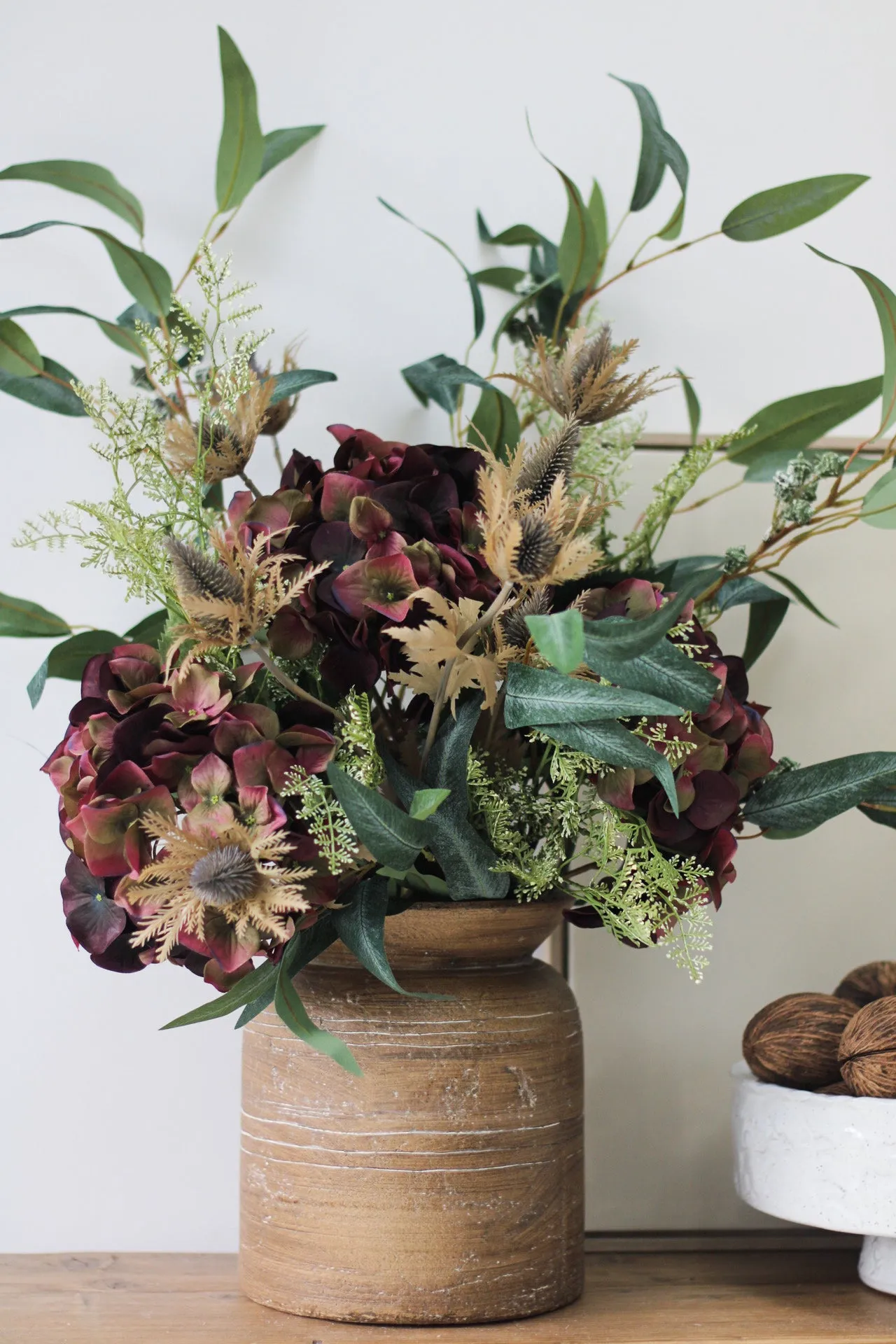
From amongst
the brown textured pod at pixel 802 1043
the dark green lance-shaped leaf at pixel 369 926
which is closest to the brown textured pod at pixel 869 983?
the brown textured pod at pixel 802 1043

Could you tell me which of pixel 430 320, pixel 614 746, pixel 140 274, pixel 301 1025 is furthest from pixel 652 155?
pixel 301 1025

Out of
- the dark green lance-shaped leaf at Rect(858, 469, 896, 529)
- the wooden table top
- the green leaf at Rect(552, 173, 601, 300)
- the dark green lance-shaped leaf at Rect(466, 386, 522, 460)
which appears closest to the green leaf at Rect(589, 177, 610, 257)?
the green leaf at Rect(552, 173, 601, 300)

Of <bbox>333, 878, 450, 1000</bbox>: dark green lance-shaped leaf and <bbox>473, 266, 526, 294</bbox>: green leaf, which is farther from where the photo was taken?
<bbox>473, 266, 526, 294</bbox>: green leaf

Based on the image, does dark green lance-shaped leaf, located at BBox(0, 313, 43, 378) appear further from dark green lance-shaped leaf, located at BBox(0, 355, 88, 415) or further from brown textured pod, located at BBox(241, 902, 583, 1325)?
brown textured pod, located at BBox(241, 902, 583, 1325)

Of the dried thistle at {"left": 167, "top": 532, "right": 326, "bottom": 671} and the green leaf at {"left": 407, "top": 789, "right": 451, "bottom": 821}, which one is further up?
the dried thistle at {"left": 167, "top": 532, "right": 326, "bottom": 671}

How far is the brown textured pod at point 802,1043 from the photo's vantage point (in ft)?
1.87

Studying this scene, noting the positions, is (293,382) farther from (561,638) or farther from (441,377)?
(561,638)

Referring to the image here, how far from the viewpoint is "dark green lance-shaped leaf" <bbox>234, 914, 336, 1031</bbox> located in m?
0.48

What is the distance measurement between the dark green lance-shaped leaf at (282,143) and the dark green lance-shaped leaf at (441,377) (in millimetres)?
160

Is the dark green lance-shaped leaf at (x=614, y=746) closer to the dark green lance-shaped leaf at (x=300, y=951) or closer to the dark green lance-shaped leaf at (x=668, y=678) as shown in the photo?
the dark green lance-shaped leaf at (x=668, y=678)

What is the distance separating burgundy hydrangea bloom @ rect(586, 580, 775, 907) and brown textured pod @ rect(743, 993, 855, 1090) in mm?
104

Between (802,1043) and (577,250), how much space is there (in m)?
0.45

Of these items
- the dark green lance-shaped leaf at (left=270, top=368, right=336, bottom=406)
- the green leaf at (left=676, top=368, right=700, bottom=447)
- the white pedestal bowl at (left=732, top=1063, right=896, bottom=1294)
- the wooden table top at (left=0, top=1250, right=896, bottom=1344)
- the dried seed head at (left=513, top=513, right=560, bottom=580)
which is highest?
the green leaf at (left=676, top=368, right=700, bottom=447)

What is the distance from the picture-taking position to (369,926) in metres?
0.47
